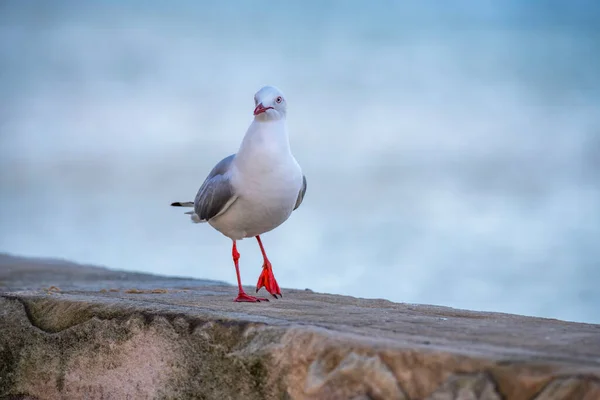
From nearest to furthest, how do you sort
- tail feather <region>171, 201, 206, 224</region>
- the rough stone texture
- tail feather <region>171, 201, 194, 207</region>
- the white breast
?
the rough stone texture, the white breast, tail feather <region>171, 201, 206, 224</region>, tail feather <region>171, 201, 194, 207</region>

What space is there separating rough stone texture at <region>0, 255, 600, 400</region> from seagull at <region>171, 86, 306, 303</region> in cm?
40

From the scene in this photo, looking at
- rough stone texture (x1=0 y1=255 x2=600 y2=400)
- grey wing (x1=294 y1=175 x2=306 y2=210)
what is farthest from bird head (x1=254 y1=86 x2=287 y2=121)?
rough stone texture (x1=0 y1=255 x2=600 y2=400)

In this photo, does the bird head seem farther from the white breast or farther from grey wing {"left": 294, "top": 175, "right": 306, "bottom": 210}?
grey wing {"left": 294, "top": 175, "right": 306, "bottom": 210}

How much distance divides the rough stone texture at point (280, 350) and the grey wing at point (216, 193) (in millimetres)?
423

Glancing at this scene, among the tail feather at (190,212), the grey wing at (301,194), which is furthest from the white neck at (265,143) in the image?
the tail feather at (190,212)

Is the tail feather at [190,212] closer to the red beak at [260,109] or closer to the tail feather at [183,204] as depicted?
the tail feather at [183,204]

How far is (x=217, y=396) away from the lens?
2.53 metres

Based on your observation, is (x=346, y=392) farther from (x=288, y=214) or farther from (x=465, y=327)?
(x=288, y=214)

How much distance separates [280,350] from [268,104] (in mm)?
1630

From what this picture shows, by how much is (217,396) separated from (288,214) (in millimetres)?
1459

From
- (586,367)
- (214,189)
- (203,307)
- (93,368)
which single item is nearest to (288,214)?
(214,189)

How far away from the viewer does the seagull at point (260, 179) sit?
12.0ft

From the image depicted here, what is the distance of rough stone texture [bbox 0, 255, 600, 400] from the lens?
193 centimetres

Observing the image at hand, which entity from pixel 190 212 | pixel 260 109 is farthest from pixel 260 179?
pixel 190 212
